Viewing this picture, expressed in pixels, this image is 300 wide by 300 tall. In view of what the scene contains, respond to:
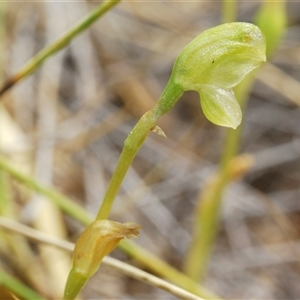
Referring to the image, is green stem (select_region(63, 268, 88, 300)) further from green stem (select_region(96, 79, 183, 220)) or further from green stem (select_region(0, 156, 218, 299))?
green stem (select_region(0, 156, 218, 299))

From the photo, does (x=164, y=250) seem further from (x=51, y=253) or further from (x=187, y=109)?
(x=187, y=109)

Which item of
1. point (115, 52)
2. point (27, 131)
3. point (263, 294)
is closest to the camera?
point (263, 294)

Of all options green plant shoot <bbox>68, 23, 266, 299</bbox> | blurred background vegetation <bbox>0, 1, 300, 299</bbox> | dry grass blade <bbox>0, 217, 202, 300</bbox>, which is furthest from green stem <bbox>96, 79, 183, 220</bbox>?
blurred background vegetation <bbox>0, 1, 300, 299</bbox>

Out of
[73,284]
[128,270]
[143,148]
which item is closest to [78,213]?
[128,270]

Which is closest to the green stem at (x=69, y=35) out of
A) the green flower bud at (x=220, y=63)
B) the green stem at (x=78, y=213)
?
the green stem at (x=78, y=213)

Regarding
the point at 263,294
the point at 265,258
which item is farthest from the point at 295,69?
the point at 263,294

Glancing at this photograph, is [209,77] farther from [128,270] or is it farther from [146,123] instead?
[128,270]

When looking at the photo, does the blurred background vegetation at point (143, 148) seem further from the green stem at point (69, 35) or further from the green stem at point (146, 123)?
the green stem at point (146, 123)
